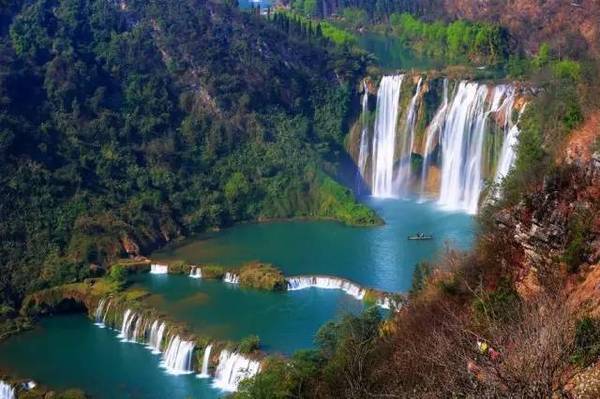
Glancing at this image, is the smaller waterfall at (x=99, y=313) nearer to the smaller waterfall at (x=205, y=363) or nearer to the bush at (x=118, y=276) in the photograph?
the bush at (x=118, y=276)

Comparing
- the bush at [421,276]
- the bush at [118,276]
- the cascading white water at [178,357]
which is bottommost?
the cascading white water at [178,357]

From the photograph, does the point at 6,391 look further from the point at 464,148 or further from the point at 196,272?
the point at 464,148

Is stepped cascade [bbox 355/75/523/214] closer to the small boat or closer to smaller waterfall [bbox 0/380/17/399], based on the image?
the small boat

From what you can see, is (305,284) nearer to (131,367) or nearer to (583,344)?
(131,367)

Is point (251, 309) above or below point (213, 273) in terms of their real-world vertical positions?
below

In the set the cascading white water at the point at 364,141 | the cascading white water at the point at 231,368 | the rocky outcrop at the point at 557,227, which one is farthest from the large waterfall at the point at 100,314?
the cascading white water at the point at 364,141

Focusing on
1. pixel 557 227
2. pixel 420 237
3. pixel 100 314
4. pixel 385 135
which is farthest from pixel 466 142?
pixel 557 227
